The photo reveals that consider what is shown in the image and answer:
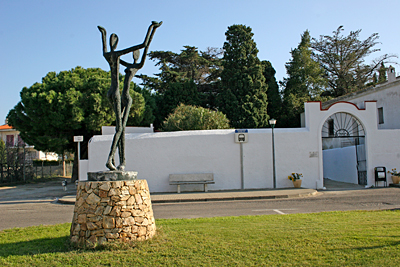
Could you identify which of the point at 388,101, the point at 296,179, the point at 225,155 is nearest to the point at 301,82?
the point at 388,101

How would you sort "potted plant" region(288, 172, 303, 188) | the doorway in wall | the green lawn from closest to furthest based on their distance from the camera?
the green lawn < "potted plant" region(288, 172, 303, 188) < the doorway in wall

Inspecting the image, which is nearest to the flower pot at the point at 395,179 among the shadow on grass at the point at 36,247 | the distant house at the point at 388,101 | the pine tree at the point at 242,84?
the distant house at the point at 388,101

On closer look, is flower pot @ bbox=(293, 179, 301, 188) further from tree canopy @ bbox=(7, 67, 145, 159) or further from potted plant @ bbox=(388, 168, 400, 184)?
Result: tree canopy @ bbox=(7, 67, 145, 159)

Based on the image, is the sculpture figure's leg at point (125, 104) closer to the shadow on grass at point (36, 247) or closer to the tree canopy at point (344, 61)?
the shadow on grass at point (36, 247)

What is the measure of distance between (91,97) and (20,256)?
70.8 feet

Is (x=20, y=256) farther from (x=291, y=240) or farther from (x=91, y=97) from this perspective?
(x=91, y=97)

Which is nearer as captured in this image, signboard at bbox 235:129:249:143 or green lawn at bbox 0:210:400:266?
green lawn at bbox 0:210:400:266

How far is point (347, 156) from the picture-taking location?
21734 mm

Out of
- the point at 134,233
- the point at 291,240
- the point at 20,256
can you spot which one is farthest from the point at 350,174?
the point at 20,256

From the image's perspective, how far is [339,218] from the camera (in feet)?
27.5

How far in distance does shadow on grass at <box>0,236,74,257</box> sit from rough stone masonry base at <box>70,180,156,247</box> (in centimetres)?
30

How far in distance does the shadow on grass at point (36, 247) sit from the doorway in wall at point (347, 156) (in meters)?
15.3

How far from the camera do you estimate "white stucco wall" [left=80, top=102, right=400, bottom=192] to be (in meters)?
17.6

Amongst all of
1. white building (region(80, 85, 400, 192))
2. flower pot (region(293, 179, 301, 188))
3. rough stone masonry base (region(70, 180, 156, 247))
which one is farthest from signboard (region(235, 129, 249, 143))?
rough stone masonry base (region(70, 180, 156, 247))
